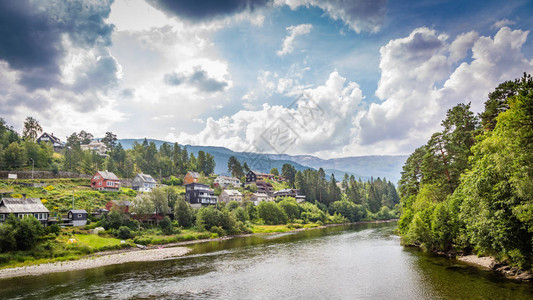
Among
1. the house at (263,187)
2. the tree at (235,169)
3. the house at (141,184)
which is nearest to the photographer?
the house at (141,184)

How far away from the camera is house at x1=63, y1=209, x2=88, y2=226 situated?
59847mm

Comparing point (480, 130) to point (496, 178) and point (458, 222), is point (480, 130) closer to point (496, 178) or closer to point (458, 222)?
point (458, 222)

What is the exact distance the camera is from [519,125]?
79.2 feet

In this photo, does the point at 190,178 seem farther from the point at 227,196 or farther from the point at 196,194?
the point at 196,194

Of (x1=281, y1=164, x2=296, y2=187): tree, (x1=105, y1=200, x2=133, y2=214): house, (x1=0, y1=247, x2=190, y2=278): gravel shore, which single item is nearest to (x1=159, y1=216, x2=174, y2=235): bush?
(x1=105, y1=200, x2=133, y2=214): house

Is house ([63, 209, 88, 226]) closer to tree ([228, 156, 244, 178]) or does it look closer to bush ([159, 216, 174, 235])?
bush ([159, 216, 174, 235])

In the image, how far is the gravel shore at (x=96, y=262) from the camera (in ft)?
128

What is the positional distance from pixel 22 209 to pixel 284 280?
50.3 meters

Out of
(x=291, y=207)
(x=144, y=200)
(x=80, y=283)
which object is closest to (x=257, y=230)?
(x=291, y=207)

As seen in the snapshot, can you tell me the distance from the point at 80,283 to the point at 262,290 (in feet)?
68.1

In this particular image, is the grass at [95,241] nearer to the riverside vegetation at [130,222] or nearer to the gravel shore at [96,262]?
the riverside vegetation at [130,222]

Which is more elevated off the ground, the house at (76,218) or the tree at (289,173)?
the tree at (289,173)

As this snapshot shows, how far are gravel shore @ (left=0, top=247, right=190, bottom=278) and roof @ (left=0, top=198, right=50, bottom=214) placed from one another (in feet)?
53.9

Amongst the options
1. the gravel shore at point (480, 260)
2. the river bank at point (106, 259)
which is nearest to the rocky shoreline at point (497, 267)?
the gravel shore at point (480, 260)
